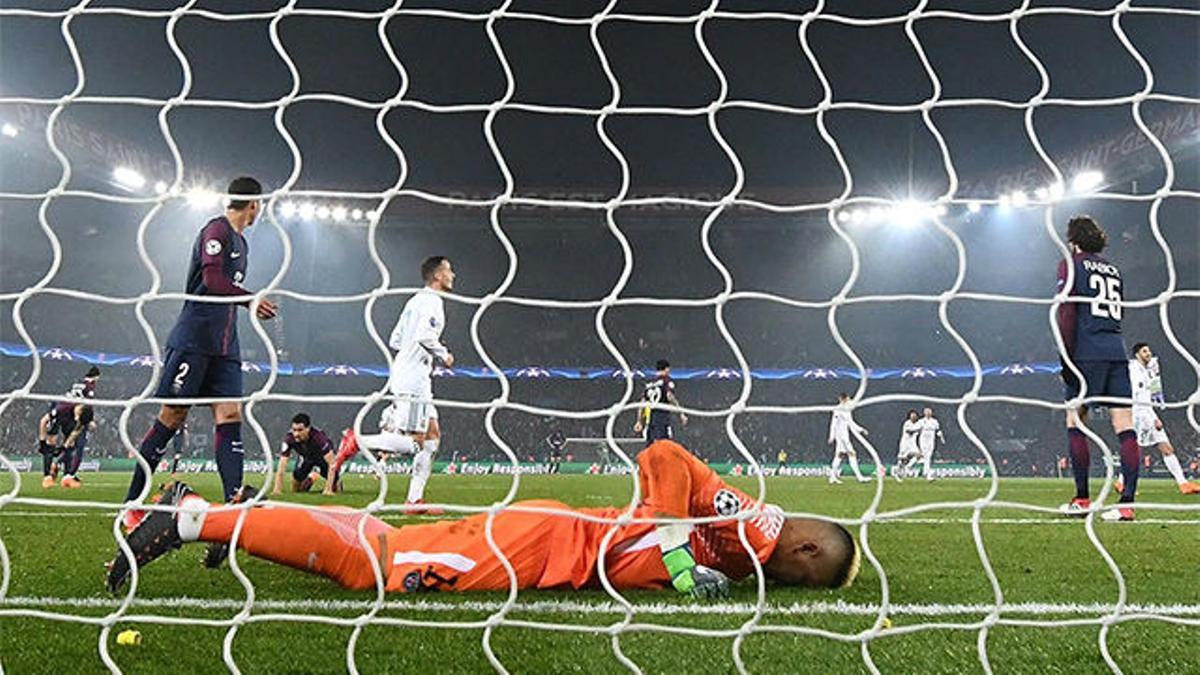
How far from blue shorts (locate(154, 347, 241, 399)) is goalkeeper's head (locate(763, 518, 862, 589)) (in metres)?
2.78

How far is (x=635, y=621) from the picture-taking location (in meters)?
2.48

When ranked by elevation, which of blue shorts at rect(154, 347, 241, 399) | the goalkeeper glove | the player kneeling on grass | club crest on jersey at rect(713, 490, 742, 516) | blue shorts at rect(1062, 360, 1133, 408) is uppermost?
blue shorts at rect(1062, 360, 1133, 408)

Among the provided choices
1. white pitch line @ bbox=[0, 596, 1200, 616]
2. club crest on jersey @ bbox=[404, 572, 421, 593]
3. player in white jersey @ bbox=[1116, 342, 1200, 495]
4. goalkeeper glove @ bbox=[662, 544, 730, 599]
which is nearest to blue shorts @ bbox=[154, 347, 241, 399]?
white pitch line @ bbox=[0, 596, 1200, 616]

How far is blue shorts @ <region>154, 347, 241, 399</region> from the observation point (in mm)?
4223

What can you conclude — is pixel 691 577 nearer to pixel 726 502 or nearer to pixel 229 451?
pixel 726 502

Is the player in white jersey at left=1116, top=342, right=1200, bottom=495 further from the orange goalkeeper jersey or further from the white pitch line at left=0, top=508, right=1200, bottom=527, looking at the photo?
the orange goalkeeper jersey

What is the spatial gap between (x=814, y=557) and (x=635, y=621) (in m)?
0.80

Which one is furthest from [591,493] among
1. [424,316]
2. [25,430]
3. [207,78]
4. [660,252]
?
[660,252]

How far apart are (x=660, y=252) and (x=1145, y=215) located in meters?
13.9

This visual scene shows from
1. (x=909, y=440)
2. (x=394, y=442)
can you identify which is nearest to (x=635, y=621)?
(x=394, y=442)

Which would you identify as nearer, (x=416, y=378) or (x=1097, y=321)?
(x=1097, y=321)

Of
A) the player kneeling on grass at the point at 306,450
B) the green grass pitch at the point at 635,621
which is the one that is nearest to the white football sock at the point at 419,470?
the player kneeling on grass at the point at 306,450

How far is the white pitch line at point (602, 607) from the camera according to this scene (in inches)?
103

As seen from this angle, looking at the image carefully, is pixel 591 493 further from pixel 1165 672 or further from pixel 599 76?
pixel 599 76
